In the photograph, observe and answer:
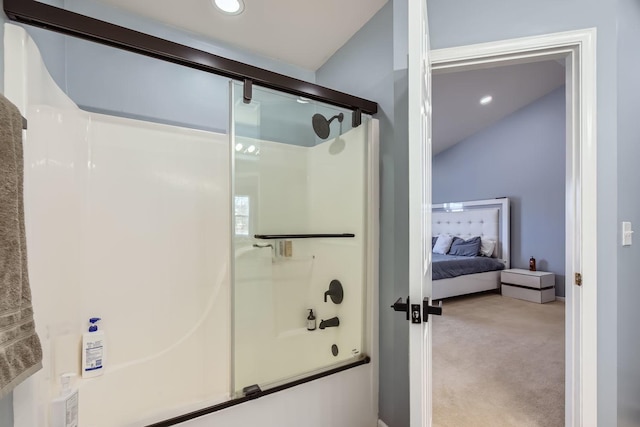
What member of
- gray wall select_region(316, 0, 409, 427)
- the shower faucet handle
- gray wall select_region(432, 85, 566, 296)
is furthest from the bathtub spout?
gray wall select_region(432, 85, 566, 296)

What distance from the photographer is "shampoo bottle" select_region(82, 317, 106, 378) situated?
1503mm

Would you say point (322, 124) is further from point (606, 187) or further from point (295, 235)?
point (606, 187)

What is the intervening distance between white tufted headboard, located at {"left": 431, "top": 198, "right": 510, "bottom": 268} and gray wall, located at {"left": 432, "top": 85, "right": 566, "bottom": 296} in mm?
166

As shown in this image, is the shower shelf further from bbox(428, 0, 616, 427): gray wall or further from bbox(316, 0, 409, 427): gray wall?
bbox(428, 0, 616, 427): gray wall

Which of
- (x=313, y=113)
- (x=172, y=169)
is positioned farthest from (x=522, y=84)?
(x=172, y=169)

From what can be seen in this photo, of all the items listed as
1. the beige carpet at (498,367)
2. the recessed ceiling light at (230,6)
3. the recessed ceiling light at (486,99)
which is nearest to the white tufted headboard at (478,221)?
the beige carpet at (498,367)

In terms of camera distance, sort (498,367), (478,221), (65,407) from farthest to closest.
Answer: (478,221)
(498,367)
(65,407)

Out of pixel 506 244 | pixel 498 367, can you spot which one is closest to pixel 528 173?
pixel 506 244

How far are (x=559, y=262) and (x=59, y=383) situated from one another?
5.63 metres

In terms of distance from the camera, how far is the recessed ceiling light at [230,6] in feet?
5.93

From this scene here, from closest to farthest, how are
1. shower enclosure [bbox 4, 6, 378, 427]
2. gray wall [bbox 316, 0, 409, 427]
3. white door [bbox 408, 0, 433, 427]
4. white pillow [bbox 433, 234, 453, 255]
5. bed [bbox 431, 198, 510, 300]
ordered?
white door [bbox 408, 0, 433, 427], shower enclosure [bbox 4, 6, 378, 427], gray wall [bbox 316, 0, 409, 427], bed [bbox 431, 198, 510, 300], white pillow [bbox 433, 234, 453, 255]

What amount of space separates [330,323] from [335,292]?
0.65ft

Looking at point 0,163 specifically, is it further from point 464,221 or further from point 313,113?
point 464,221

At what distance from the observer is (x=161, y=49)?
125cm
